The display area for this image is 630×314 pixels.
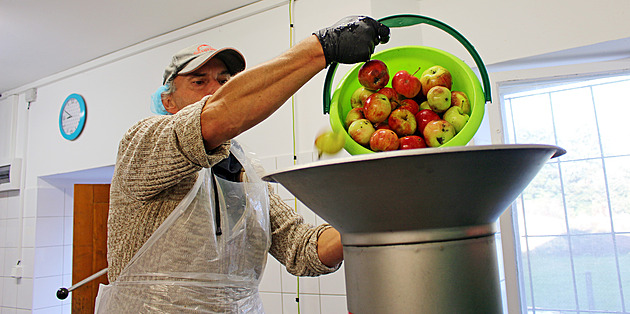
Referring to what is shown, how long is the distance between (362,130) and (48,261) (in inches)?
136

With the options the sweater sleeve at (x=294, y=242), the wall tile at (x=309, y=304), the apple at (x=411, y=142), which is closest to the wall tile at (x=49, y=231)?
the wall tile at (x=309, y=304)

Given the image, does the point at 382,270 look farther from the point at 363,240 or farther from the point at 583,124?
the point at 583,124

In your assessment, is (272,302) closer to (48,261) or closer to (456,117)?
(456,117)

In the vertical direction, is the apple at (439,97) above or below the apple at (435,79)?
below

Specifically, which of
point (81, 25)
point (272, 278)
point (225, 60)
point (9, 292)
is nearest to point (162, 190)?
point (225, 60)

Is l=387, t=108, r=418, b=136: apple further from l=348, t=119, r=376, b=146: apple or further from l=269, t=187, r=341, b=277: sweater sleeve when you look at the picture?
l=269, t=187, r=341, b=277: sweater sleeve

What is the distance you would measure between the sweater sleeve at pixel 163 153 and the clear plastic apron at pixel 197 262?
0.14 metres

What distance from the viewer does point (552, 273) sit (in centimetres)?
187

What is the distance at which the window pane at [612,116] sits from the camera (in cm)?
177

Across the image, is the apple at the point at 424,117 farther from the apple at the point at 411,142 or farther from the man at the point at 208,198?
the man at the point at 208,198

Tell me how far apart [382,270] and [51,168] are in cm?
343

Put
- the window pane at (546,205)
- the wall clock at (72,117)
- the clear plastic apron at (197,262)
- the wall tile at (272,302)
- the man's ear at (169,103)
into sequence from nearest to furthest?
the clear plastic apron at (197,262)
the man's ear at (169,103)
the window pane at (546,205)
the wall tile at (272,302)
the wall clock at (72,117)

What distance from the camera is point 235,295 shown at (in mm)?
1166

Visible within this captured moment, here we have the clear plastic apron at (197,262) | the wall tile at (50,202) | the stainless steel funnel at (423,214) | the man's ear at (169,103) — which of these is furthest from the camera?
the wall tile at (50,202)
